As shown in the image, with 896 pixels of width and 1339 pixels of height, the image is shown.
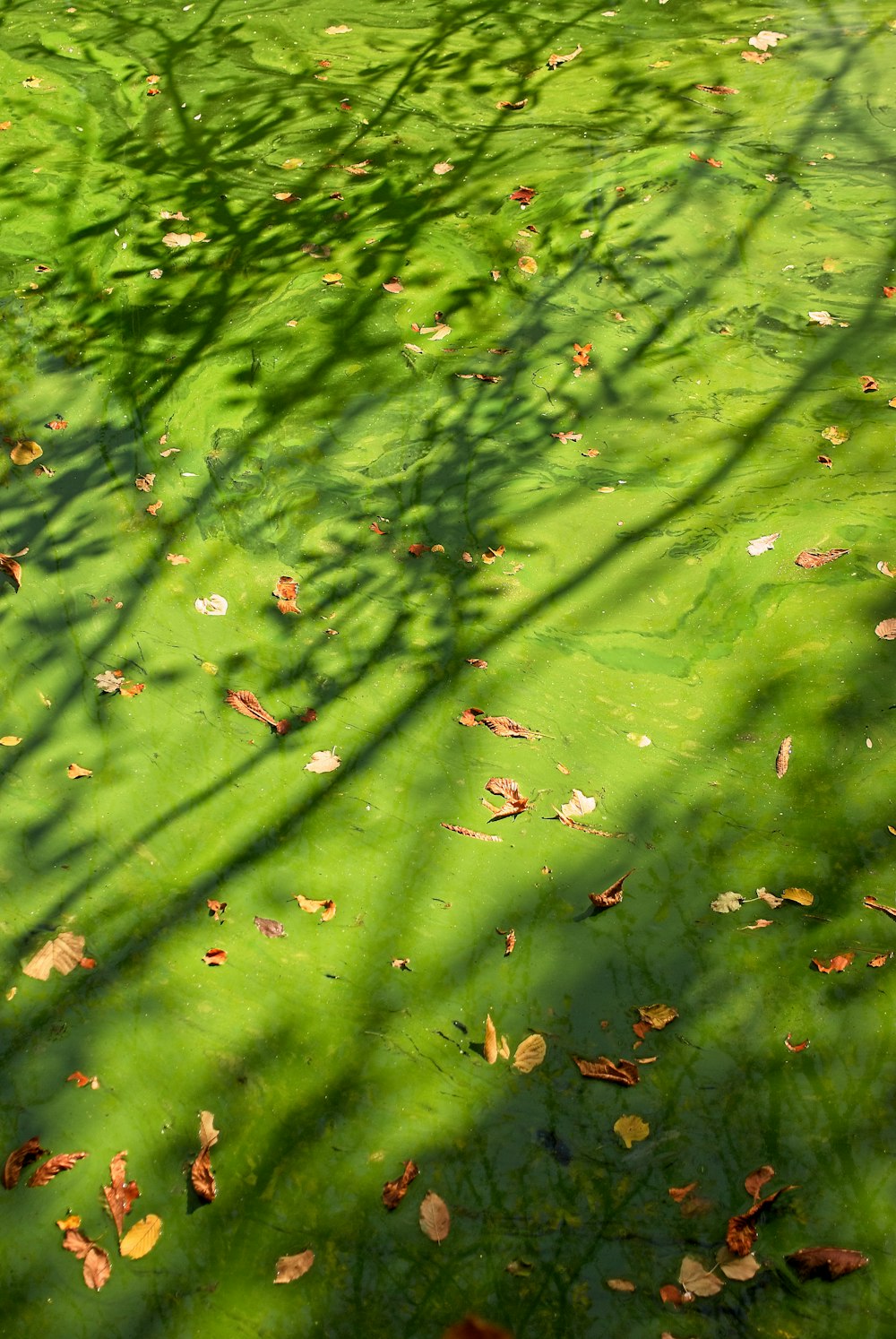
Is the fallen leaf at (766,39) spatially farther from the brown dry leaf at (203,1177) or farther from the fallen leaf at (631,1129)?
the brown dry leaf at (203,1177)

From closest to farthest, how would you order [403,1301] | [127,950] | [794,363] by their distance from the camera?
[403,1301] < [127,950] < [794,363]

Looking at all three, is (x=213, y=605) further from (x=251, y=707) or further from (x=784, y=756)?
(x=784, y=756)

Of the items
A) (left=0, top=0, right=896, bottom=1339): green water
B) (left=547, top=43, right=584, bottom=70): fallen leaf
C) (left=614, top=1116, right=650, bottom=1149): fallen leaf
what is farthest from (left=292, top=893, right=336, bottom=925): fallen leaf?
(left=547, top=43, right=584, bottom=70): fallen leaf

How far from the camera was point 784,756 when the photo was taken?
9.45ft

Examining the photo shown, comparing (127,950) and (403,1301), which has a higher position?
(127,950)

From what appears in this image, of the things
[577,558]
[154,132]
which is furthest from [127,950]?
[154,132]

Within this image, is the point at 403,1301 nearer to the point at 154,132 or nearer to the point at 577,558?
the point at 577,558

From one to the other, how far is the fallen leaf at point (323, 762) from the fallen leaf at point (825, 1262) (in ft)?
5.15

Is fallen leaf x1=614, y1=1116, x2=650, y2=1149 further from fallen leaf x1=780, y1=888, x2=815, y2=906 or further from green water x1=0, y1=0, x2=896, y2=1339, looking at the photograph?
fallen leaf x1=780, y1=888, x2=815, y2=906

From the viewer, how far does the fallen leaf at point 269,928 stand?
262cm

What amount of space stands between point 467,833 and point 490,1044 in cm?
58

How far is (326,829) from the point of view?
2.82 m

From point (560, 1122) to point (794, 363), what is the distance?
287cm

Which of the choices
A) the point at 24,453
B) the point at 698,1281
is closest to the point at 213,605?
the point at 24,453
